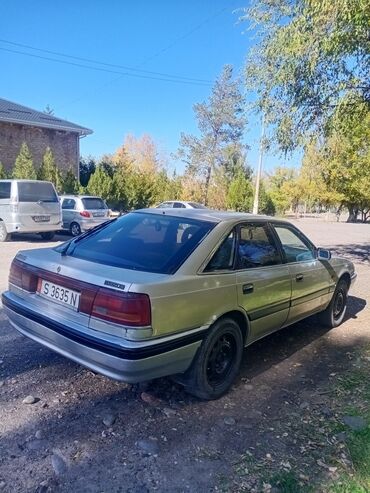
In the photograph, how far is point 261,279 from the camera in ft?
12.3

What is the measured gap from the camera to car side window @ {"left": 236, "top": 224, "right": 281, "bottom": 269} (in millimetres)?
3672

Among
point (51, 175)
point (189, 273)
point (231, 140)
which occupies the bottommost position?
point (189, 273)

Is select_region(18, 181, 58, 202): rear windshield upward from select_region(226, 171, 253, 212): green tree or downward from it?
downward

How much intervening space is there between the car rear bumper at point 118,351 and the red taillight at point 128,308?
139 mm

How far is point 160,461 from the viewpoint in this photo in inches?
101

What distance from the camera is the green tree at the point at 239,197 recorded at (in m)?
35.2

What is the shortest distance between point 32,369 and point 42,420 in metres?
0.84

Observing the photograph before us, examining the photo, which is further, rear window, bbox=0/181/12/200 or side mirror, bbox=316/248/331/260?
rear window, bbox=0/181/12/200

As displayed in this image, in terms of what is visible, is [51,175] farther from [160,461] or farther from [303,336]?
[160,461]

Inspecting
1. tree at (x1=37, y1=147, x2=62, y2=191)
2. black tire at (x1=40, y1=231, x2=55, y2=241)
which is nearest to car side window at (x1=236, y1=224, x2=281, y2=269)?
black tire at (x1=40, y1=231, x2=55, y2=241)

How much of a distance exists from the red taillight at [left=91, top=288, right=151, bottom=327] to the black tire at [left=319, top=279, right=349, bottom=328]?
11.3 feet

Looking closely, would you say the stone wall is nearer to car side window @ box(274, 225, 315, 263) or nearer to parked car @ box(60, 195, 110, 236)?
parked car @ box(60, 195, 110, 236)

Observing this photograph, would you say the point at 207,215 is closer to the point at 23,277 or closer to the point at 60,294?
the point at 60,294

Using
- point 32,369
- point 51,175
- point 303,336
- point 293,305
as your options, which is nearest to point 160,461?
point 32,369
